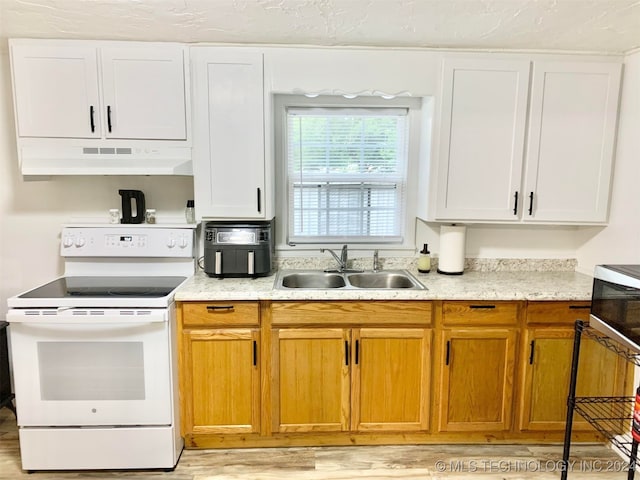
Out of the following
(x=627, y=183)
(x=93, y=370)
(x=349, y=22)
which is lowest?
(x=93, y=370)

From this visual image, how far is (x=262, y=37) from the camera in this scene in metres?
2.19

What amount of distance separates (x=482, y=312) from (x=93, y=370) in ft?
6.58

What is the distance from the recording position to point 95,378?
207 cm

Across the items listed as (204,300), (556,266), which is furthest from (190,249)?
(556,266)

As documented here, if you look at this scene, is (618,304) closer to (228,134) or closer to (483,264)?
(483,264)

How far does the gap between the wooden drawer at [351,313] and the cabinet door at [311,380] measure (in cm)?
6

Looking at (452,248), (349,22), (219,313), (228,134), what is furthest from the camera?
(452,248)

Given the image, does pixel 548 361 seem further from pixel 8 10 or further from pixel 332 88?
pixel 8 10

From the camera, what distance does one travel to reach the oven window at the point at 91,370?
2051mm

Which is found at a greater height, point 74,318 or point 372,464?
point 74,318

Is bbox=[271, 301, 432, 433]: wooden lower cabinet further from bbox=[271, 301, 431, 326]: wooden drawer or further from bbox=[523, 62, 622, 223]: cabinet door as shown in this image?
bbox=[523, 62, 622, 223]: cabinet door

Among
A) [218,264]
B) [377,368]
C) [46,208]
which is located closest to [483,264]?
[377,368]

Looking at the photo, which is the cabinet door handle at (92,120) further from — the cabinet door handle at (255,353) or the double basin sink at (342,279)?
the cabinet door handle at (255,353)

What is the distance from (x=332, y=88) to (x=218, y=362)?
1.61 metres
